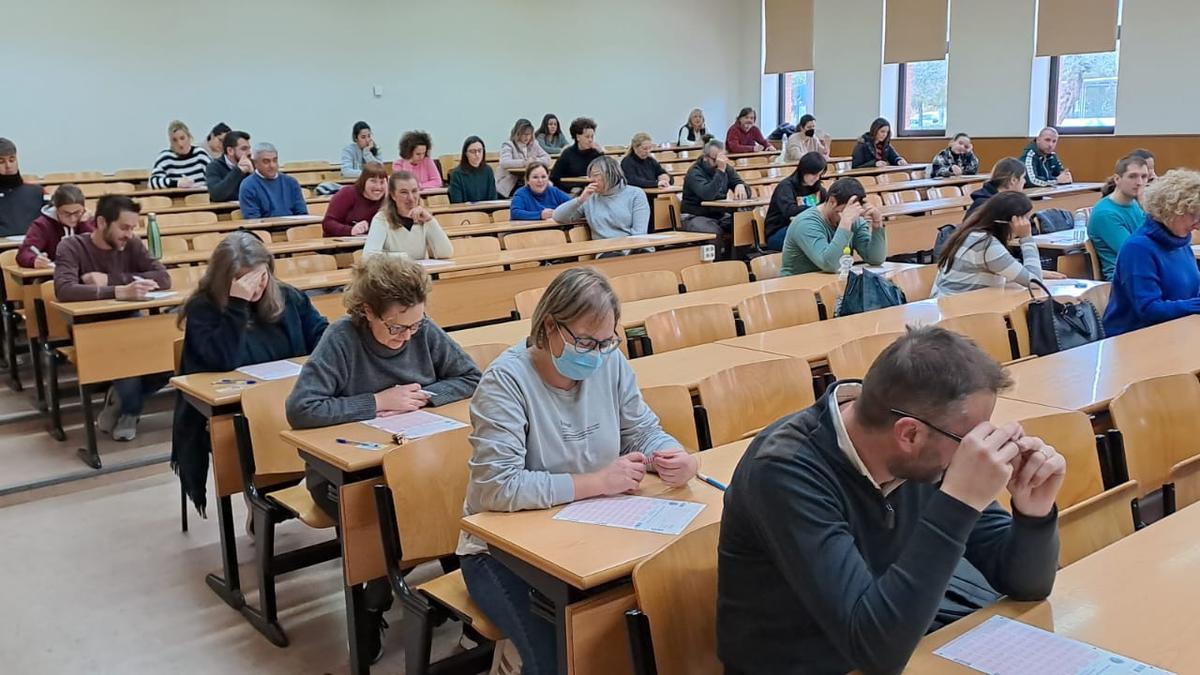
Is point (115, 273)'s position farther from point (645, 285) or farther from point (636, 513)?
point (636, 513)

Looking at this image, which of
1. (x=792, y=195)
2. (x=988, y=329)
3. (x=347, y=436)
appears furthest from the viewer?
(x=792, y=195)

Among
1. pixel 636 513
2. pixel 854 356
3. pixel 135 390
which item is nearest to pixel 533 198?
pixel 135 390

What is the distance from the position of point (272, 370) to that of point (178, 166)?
659cm

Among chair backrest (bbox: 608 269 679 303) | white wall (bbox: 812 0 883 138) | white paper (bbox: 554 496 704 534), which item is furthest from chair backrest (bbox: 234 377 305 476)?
white wall (bbox: 812 0 883 138)

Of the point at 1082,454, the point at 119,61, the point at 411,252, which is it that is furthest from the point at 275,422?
the point at 119,61

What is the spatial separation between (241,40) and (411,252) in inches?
283

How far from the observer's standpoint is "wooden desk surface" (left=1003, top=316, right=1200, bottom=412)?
10.0 feet

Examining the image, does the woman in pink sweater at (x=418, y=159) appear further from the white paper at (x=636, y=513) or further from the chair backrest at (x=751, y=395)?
the white paper at (x=636, y=513)

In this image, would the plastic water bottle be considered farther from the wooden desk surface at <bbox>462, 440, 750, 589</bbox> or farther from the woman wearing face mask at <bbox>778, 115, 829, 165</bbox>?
the woman wearing face mask at <bbox>778, 115, 829, 165</bbox>

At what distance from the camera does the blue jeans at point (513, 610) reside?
2.10m

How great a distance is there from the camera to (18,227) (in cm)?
722

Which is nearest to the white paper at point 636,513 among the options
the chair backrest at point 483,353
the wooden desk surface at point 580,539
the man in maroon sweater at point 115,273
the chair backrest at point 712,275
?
the wooden desk surface at point 580,539

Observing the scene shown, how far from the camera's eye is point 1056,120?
1311 cm

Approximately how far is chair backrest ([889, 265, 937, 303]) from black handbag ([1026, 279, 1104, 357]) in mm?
810
